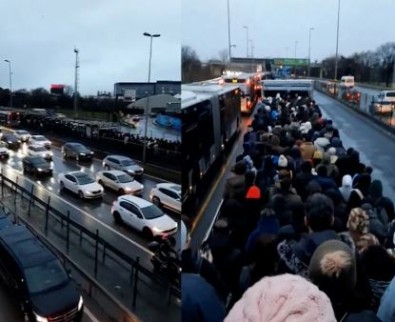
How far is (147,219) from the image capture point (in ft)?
3.31

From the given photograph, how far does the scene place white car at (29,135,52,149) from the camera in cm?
125

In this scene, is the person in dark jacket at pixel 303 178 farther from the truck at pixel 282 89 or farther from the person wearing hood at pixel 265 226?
the person wearing hood at pixel 265 226

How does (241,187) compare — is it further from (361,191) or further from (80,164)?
(361,191)

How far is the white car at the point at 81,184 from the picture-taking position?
1.13 meters

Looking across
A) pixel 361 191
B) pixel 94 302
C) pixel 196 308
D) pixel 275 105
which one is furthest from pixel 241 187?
pixel 275 105

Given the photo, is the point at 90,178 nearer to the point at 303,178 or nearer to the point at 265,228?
the point at 265,228

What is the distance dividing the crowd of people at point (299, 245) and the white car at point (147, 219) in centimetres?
7

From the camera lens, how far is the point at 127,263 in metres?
1.04

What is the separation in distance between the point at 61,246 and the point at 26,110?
381 mm

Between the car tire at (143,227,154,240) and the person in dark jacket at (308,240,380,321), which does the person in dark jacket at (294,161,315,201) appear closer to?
the person in dark jacket at (308,240,380,321)

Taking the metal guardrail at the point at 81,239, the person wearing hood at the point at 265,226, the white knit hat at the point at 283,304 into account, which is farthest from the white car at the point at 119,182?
the person wearing hood at the point at 265,226

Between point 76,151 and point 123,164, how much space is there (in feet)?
0.46

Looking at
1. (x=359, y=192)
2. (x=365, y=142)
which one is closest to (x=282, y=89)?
(x=359, y=192)

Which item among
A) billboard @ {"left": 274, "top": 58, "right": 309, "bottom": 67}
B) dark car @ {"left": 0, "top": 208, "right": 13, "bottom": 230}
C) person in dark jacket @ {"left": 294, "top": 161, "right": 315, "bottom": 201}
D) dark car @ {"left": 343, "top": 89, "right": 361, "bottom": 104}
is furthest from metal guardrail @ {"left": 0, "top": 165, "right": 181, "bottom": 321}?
person in dark jacket @ {"left": 294, "top": 161, "right": 315, "bottom": 201}
